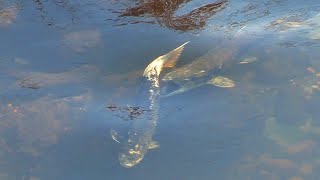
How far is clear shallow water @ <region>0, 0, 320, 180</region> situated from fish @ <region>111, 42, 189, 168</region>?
0.07 metres

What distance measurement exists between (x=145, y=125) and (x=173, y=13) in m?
2.70

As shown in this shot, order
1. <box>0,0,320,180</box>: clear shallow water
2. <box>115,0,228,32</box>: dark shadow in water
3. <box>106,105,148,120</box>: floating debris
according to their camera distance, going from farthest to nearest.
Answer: <box>115,0,228,32</box>: dark shadow in water → <box>106,105,148,120</box>: floating debris → <box>0,0,320,180</box>: clear shallow water

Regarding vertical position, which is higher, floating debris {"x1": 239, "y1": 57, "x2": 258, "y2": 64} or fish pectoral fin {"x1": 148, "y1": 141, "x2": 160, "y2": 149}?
floating debris {"x1": 239, "y1": 57, "x2": 258, "y2": 64}

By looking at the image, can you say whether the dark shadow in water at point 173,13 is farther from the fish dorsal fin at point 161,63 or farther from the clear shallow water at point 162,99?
the fish dorsal fin at point 161,63

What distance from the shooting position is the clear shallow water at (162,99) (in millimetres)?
5312

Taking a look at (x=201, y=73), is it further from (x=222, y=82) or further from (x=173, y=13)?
(x=173, y=13)

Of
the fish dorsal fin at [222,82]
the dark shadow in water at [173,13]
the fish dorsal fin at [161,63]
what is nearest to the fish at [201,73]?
the fish dorsal fin at [222,82]

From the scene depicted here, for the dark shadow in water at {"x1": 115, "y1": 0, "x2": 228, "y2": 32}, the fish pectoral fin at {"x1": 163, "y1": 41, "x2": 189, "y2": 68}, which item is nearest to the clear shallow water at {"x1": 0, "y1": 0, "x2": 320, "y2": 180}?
the dark shadow in water at {"x1": 115, "y1": 0, "x2": 228, "y2": 32}

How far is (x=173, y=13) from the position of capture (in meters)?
7.80

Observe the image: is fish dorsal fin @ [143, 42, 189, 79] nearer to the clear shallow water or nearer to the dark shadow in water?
the clear shallow water

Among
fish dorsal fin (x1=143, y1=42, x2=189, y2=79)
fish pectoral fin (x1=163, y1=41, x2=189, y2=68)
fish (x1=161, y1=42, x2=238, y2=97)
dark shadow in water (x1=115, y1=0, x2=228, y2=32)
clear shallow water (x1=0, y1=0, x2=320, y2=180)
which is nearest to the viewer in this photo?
clear shallow water (x1=0, y1=0, x2=320, y2=180)

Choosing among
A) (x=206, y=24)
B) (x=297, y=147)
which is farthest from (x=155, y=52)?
(x=297, y=147)

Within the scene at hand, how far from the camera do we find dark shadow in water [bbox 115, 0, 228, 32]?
7.39 m

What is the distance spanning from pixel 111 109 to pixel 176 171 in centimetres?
112
